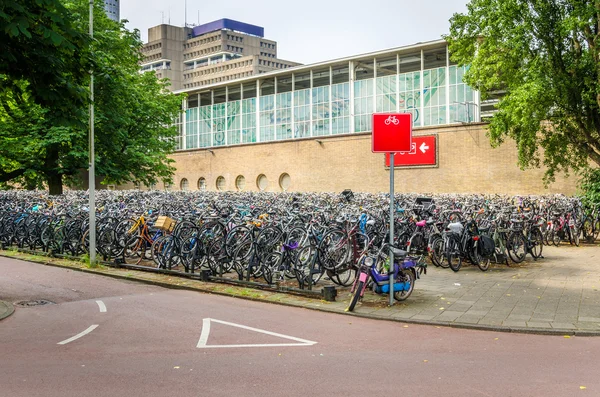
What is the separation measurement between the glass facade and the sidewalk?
1039 inches

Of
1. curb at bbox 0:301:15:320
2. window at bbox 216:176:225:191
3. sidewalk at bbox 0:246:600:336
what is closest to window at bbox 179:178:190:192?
window at bbox 216:176:225:191

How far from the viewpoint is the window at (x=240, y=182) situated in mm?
44750

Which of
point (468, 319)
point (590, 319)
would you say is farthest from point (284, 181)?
point (590, 319)

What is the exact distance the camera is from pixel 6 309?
823 cm

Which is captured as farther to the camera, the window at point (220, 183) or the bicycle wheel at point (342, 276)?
the window at point (220, 183)

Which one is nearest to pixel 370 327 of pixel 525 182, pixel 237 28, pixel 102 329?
pixel 102 329

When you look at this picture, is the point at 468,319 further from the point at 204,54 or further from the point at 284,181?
the point at 204,54

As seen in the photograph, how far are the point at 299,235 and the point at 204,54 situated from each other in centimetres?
13544

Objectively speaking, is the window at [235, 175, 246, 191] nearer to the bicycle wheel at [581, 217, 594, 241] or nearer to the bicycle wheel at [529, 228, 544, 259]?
the bicycle wheel at [581, 217, 594, 241]

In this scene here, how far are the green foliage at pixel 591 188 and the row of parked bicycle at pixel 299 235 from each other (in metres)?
0.36

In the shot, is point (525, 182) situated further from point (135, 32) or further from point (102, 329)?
point (102, 329)

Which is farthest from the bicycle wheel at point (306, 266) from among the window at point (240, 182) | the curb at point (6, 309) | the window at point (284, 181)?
Answer: the window at point (240, 182)

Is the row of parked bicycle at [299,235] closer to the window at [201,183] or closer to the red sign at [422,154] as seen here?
the red sign at [422,154]

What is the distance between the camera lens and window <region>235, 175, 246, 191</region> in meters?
44.8
